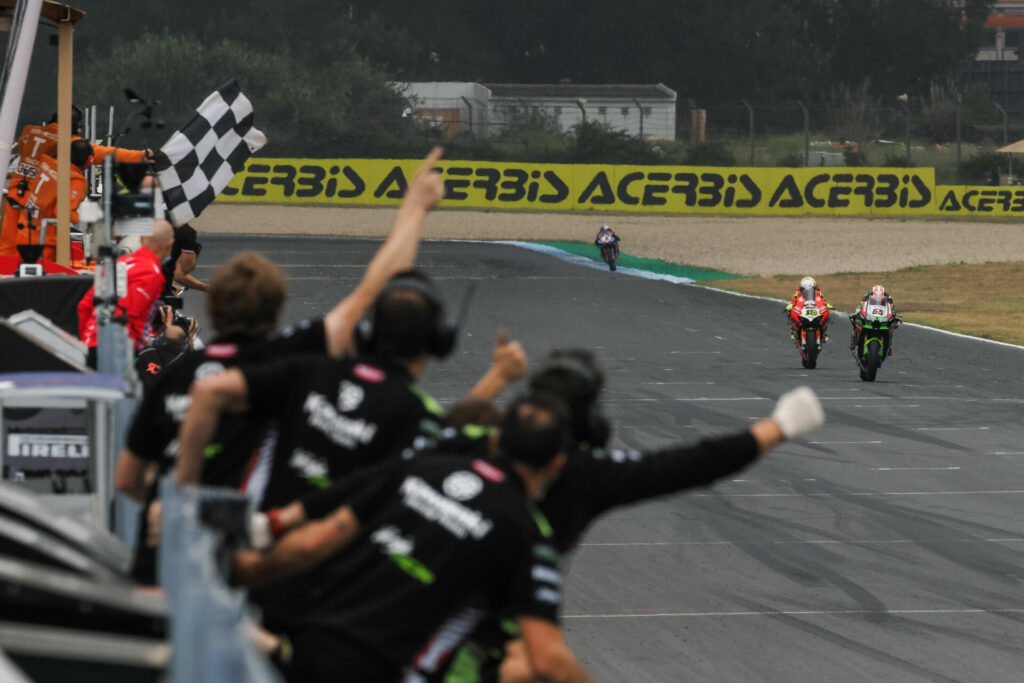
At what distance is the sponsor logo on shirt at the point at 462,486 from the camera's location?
3.46 m

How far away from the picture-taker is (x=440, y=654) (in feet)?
11.8

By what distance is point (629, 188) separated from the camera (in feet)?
180

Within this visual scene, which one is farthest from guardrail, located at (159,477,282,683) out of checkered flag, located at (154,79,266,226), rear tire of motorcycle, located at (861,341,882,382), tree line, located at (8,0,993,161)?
tree line, located at (8,0,993,161)

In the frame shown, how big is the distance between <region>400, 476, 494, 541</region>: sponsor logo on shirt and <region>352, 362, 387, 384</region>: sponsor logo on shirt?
501 millimetres

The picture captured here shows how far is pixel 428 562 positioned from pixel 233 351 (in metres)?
1.14

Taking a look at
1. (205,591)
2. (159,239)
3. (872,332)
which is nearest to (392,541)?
(205,591)

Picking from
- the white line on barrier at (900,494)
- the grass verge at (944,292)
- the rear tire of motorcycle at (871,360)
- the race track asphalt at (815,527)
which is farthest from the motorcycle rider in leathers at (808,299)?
the white line on barrier at (900,494)

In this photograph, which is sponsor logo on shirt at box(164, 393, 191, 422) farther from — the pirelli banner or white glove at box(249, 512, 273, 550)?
the pirelli banner

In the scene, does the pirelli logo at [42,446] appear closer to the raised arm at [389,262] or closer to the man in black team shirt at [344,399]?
the raised arm at [389,262]

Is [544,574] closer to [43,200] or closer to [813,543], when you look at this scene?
[813,543]

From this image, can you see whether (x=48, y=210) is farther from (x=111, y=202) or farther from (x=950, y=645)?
(x=950, y=645)

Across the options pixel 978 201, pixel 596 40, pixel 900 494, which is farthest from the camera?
pixel 596 40

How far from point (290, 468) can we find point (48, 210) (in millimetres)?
9103

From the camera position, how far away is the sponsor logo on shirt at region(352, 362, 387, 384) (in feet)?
12.8
